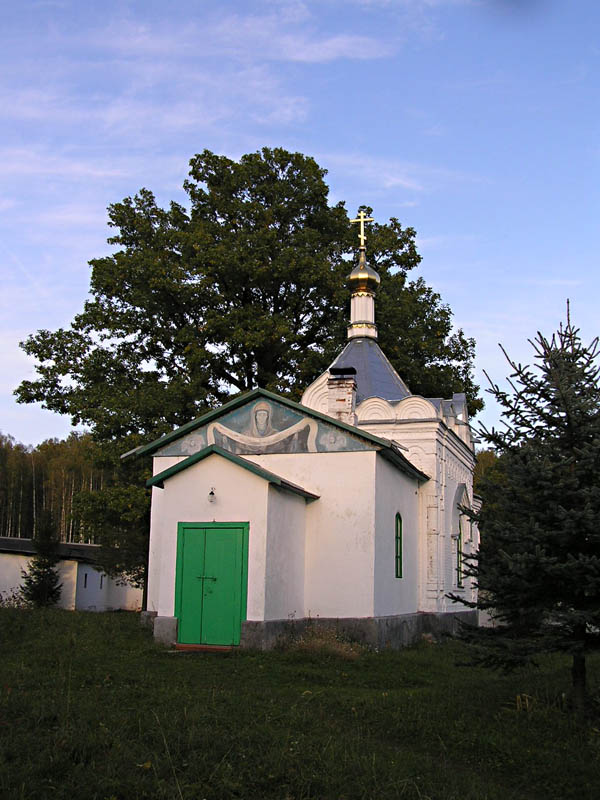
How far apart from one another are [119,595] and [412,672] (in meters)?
27.9

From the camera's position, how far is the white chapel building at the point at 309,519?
13.6m

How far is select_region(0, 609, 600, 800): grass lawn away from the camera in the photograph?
5773 mm

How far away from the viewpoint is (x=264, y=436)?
1648 centimetres

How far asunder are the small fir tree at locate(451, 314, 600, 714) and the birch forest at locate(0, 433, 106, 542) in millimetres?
43468

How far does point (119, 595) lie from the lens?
123ft

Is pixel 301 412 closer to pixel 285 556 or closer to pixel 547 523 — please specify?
pixel 285 556

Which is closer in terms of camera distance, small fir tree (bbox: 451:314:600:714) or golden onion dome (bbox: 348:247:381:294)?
small fir tree (bbox: 451:314:600:714)

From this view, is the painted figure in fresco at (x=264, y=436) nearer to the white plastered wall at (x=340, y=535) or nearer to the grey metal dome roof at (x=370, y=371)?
the white plastered wall at (x=340, y=535)

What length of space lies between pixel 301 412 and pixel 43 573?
1671cm

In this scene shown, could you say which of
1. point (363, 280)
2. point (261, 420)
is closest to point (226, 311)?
point (363, 280)

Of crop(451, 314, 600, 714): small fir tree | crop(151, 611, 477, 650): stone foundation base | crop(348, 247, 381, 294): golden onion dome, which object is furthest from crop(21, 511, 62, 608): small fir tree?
crop(451, 314, 600, 714): small fir tree

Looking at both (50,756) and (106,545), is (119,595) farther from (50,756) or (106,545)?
(50,756)

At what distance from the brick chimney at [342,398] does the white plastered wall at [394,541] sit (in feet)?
6.73

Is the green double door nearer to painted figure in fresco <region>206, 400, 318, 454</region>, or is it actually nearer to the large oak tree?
painted figure in fresco <region>206, 400, 318, 454</region>
